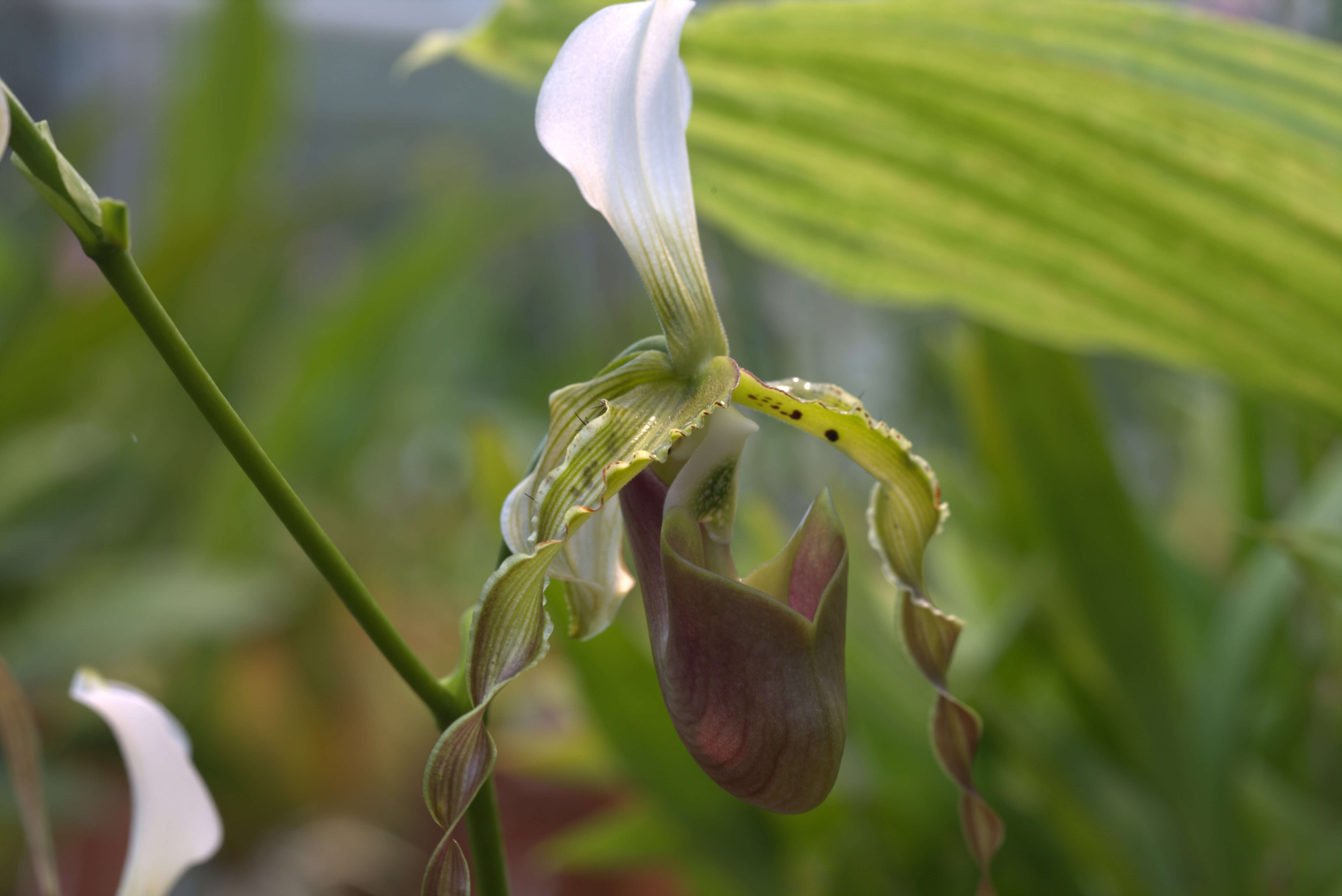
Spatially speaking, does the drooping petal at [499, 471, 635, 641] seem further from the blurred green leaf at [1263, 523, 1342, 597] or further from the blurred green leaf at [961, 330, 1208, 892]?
the blurred green leaf at [961, 330, 1208, 892]

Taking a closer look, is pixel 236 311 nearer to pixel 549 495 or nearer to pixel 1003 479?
pixel 1003 479

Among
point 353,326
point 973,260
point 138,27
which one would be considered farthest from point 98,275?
point 138,27

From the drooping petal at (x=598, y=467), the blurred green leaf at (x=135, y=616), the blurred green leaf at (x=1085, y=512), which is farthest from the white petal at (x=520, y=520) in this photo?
the blurred green leaf at (x=135, y=616)

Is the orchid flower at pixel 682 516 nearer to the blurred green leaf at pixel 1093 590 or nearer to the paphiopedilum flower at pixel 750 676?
the paphiopedilum flower at pixel 750 676

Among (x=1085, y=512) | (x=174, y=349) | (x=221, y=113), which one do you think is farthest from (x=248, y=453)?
(x=221, y=113)

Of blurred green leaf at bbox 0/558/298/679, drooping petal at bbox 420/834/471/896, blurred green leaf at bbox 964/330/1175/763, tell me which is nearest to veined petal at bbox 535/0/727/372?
drooping petal at bbox 420/834/471/896

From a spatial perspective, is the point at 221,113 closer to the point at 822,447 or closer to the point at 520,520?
the point at 822,447

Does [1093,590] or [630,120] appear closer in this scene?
[630,120]
